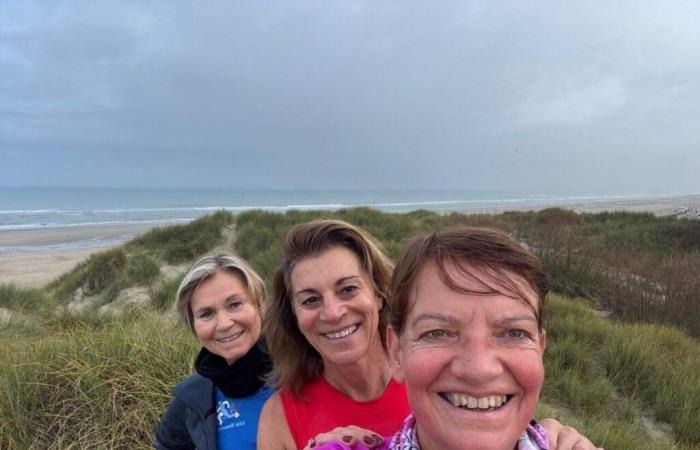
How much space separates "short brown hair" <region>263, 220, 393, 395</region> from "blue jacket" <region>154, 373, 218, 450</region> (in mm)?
389

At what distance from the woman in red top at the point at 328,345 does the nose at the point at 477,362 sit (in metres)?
0.89

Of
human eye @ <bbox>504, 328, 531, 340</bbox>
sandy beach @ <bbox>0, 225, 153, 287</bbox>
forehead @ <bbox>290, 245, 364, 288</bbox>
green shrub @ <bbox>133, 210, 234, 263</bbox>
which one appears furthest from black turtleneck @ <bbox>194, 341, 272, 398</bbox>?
sandy beach @ <bbox>0, 225, 153, 287</bbox>

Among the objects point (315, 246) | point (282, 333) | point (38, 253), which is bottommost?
point (38, 253)

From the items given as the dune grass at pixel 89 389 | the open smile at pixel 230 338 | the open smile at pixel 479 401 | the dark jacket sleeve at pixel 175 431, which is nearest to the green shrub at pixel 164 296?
the dune grass at pixel 89 389

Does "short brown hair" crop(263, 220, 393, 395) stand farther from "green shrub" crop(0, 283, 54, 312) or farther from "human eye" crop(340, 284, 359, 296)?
"green shrub" crop(0, 283, 54, 312)

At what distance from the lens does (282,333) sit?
7.14 feet

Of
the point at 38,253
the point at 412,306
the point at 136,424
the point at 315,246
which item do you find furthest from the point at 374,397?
the point at 38,253

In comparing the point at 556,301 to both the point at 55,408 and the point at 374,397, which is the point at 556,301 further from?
the point at 55,408

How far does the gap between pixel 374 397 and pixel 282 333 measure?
0.54 metres

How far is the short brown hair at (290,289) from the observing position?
2.07 m

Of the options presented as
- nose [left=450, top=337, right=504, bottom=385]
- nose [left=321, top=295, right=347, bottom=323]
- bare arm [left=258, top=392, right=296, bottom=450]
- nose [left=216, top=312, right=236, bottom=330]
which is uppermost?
nose [left=450, top=337, right=504, bottom=385]

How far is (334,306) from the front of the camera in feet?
6.44

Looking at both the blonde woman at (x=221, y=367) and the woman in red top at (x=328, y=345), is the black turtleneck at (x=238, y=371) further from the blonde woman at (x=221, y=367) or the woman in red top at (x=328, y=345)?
the woman in red top at (x=328, y=345)

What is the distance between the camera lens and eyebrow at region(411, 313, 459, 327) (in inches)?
45.8
